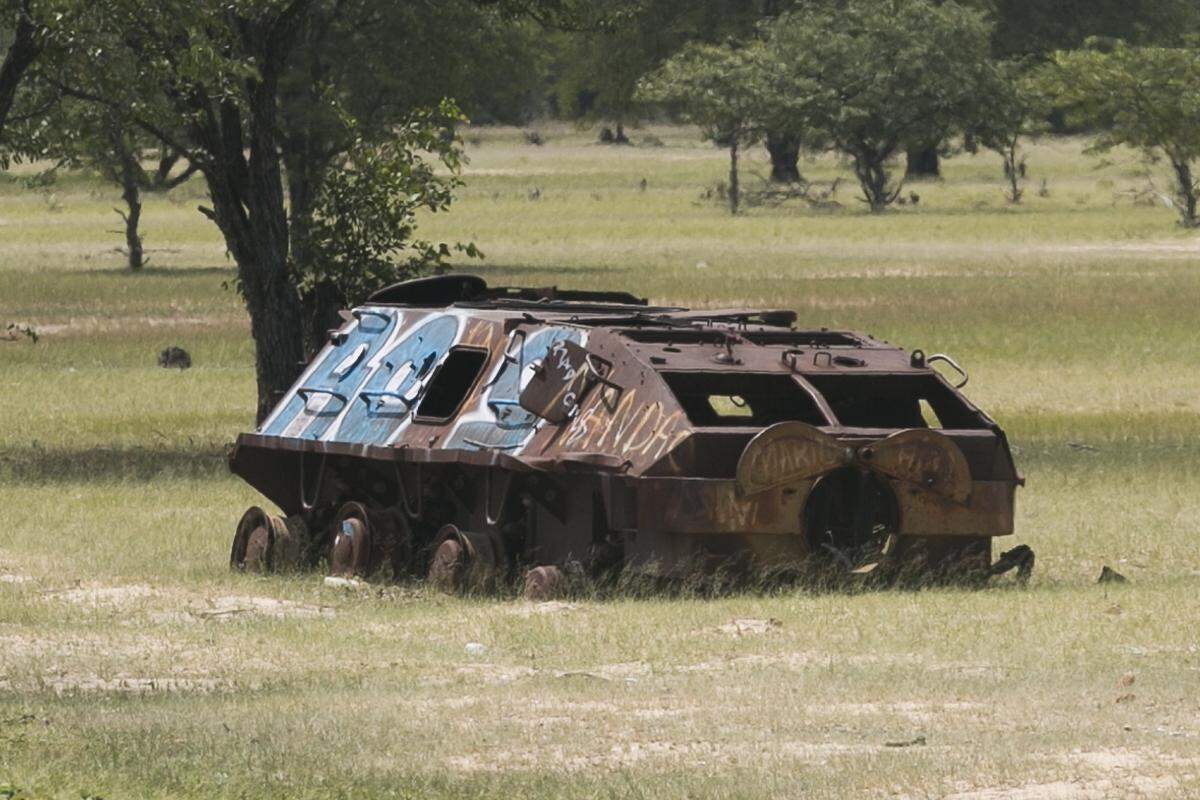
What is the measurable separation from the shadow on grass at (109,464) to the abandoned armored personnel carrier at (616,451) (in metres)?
5.74

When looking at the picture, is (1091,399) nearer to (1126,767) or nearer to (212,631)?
(212,631)

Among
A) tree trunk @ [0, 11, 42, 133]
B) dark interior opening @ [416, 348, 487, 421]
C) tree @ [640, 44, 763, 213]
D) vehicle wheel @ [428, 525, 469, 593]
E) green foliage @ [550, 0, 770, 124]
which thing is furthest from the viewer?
green foliage @ [550, 0, 770, 124]

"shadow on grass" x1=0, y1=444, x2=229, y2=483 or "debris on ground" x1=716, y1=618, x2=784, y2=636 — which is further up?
"debris on ground" x1=716, y1=618, x2=784, y2=636

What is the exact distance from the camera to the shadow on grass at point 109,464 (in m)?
23.6

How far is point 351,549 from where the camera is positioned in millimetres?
16766

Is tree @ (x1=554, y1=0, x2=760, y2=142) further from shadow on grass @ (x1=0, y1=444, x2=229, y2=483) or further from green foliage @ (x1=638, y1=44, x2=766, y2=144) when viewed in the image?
shadow on grass @ (x1=0, y1=444, x2=229, y2=483)

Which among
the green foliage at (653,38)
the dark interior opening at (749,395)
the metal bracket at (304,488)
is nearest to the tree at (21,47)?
the metal bracket at (304,488)

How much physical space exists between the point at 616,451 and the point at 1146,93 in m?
46.5

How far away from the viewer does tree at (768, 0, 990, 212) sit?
77.1 meters

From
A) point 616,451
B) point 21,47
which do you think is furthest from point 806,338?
point 21,47

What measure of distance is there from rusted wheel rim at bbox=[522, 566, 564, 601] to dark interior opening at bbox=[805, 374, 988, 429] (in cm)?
187

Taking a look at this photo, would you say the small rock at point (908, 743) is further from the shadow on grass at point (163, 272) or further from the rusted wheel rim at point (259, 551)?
the shadow on grass at point (163, 272)

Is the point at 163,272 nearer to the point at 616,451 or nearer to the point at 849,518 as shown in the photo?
the point at 849,518

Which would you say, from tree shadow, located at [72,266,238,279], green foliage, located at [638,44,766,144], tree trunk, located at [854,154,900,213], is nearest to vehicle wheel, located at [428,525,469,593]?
tree shadow, located at [72,266,238,279]
